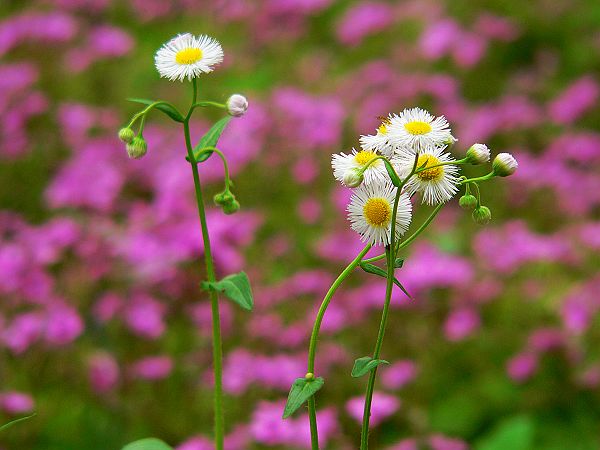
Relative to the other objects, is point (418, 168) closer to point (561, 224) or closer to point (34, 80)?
point (561, 224)

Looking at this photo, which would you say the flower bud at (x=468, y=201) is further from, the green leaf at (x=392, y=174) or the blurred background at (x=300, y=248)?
the blurred background at (x=300, y=248)

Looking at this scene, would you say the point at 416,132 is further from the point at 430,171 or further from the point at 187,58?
the point at 187,58

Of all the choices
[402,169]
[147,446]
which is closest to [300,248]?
[147,446]

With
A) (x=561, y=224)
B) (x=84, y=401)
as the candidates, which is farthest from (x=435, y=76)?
(x=84, y=401)

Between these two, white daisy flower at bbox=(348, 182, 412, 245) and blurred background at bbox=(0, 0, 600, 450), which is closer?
white daisy flower at bbox=(348, 182, 412, 245)

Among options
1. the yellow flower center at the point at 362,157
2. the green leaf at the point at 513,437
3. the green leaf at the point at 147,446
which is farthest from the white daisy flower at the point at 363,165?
the green leaf at the point at 513,437

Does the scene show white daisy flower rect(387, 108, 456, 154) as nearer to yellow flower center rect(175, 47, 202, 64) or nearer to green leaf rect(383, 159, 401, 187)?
green leaf rect(383, 159, 401, 187)

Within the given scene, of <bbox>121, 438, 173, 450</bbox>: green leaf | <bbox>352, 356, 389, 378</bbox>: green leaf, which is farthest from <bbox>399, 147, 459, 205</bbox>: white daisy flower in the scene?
<bbox>121, 438, 173, 450</bbox>: green leaf
